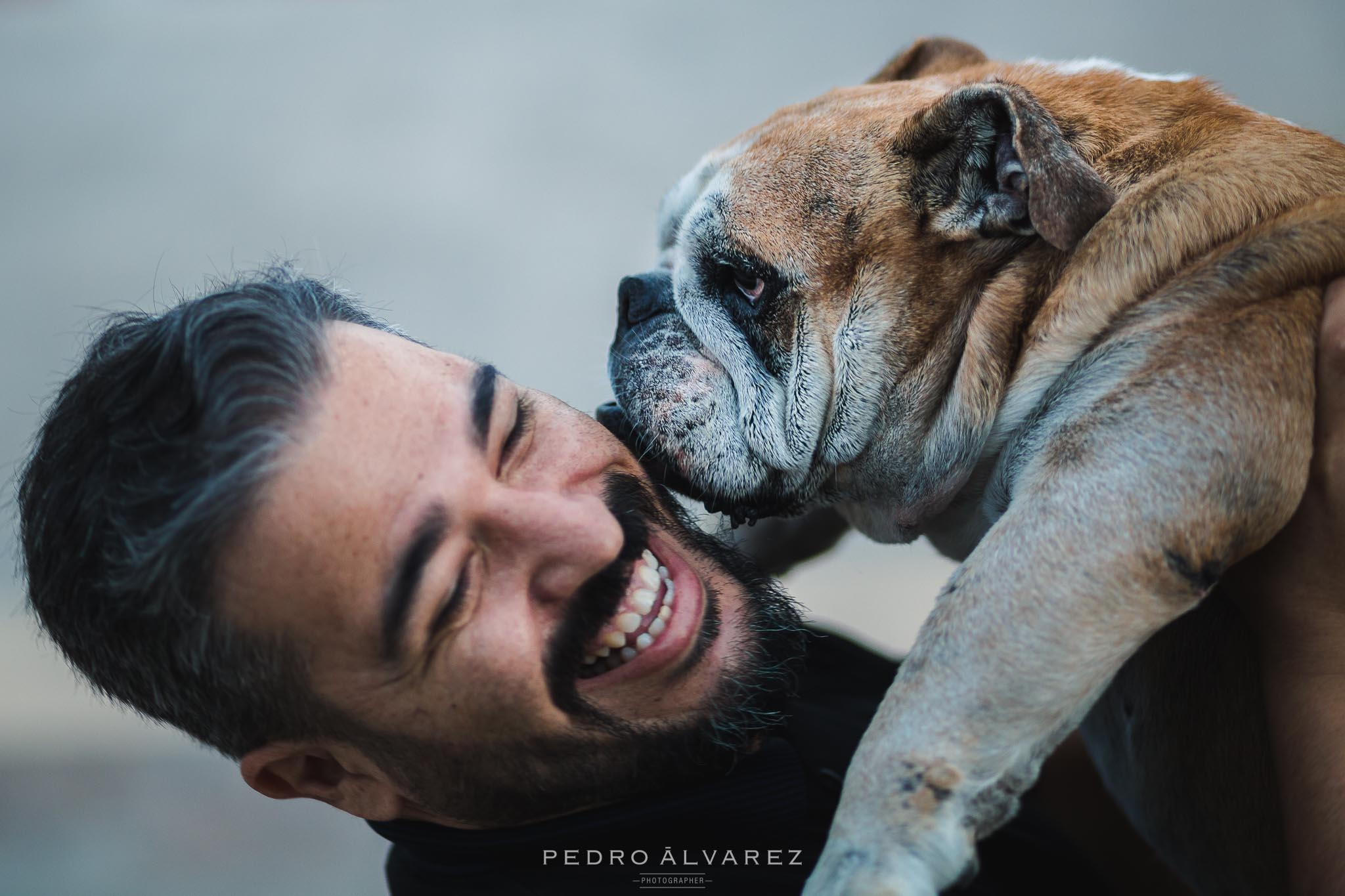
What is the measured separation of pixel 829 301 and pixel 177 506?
38.3 inches

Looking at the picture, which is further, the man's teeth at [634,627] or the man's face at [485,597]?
the man's teeth at [634,627]

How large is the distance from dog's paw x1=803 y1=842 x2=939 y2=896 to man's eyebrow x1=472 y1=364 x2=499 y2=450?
2.22 ft

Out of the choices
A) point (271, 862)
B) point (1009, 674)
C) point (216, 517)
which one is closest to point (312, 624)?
point (216, 517)

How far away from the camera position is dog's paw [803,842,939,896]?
3.33ft

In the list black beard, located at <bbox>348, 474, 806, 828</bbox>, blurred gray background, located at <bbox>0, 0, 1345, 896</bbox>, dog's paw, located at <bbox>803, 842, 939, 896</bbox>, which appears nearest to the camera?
dog's paw, located at <bbox>803, 842, 939, 896</bbox>

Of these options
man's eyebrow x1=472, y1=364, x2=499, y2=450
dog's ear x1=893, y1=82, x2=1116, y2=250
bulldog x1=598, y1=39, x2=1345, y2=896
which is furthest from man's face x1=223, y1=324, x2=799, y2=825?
dog's ear x1=893, y1=82, x2=1116, y2=250

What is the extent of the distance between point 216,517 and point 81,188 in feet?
12.4

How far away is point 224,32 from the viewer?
175 inches

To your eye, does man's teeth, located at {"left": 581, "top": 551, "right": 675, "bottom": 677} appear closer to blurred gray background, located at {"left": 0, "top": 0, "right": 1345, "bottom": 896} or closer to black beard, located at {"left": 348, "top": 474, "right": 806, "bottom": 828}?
black beard, located at {"left": 348, "top": 474, "right": 806, "bottom": 828}

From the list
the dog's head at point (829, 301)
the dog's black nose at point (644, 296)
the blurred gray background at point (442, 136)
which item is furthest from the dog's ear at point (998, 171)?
the blurred gray background at point (442, 136)

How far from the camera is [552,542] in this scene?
1198 millimetres

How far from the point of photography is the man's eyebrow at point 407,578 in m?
1.11

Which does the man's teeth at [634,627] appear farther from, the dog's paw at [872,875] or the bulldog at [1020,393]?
the dog's paw at [872,875]

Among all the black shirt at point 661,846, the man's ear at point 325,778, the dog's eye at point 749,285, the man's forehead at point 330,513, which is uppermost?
the dog's eye at point 749,285
